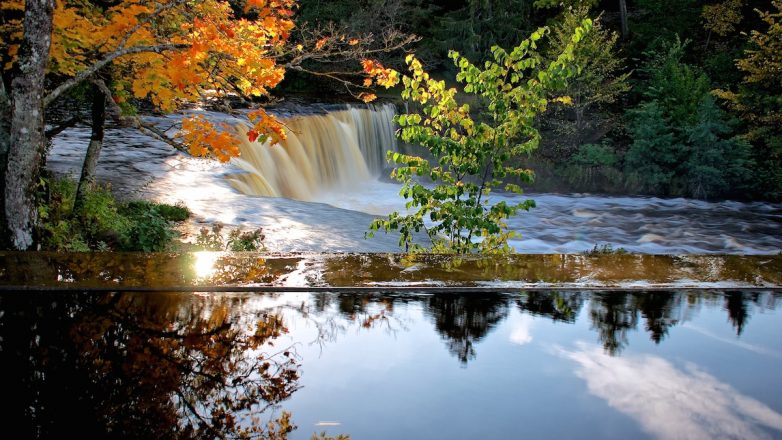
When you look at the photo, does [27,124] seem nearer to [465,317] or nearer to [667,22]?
[465,317]

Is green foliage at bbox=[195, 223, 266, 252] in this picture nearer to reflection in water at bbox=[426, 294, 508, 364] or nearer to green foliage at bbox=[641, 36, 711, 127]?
reflection in water at bbox=[426, 294, 508, 364]

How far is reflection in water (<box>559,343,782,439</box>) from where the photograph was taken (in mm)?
2443

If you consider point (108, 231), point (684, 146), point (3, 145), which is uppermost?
point (684, 146)

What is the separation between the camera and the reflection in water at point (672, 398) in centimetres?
244

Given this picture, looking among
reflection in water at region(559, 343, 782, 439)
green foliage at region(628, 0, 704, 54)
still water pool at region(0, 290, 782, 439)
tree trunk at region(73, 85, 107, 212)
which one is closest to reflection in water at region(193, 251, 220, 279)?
still water pool at region(0, 290, 782, 439)

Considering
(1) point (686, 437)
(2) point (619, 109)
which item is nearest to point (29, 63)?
(1) point (686, 437)

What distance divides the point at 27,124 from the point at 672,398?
5.27 metres

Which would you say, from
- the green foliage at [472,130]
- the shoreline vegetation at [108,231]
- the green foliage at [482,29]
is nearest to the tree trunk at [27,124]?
the shoreline vegetation at [108,231]

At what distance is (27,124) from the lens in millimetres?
5512

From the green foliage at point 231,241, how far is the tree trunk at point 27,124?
351 centimetres

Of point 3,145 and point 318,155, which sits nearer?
point 3,145

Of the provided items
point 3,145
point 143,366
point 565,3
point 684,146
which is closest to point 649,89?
point 684,146

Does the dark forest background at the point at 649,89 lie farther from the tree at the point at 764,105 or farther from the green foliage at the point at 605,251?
the green foliage at the point at 605,251

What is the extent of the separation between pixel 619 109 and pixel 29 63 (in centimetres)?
2455
